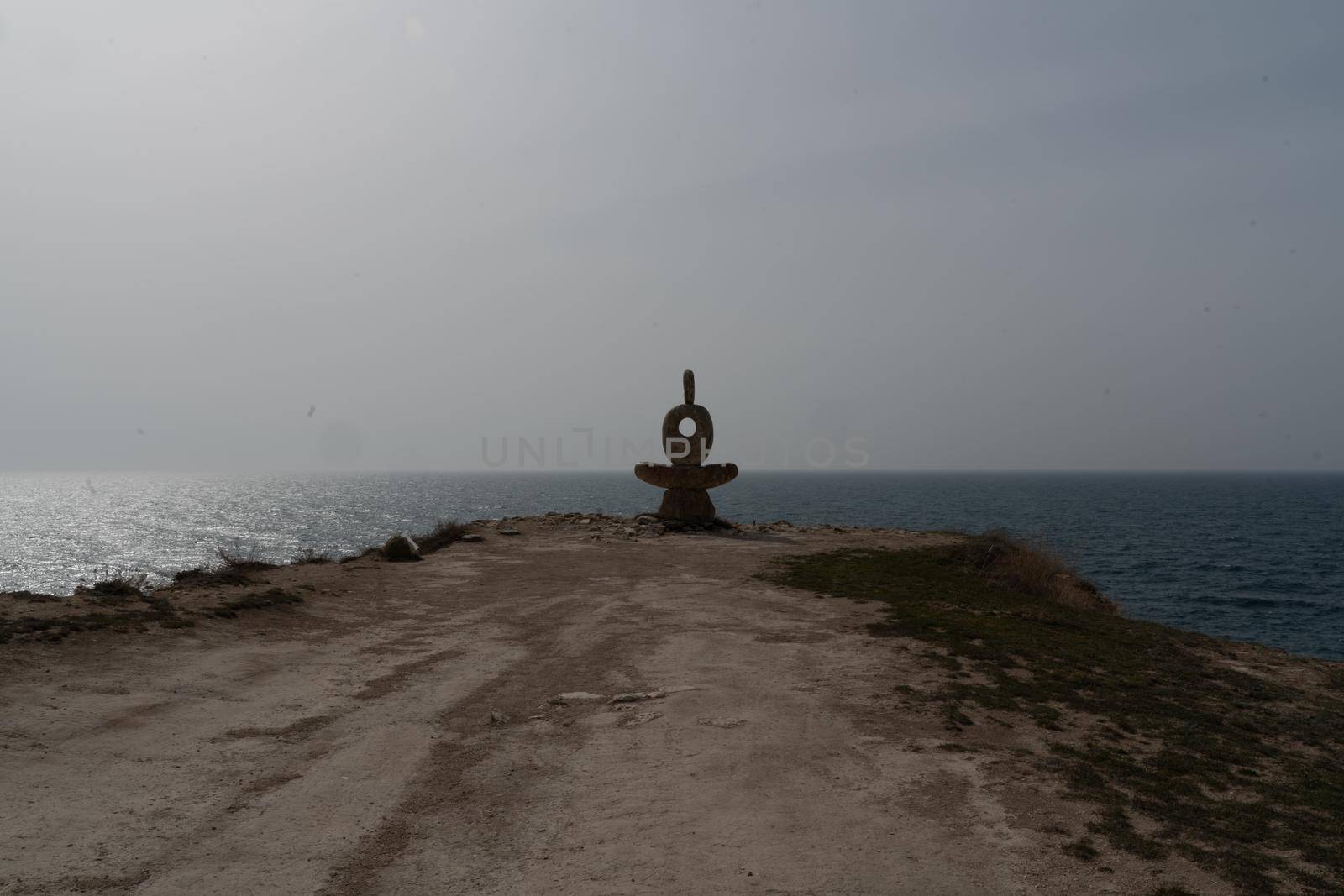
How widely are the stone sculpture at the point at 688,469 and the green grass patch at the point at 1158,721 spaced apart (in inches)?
321

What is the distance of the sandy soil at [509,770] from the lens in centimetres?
426

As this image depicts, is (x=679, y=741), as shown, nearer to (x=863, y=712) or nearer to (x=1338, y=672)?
(x=863, y=712)

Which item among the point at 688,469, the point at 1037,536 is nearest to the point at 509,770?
the point at 688,469

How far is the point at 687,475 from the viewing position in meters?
21.4

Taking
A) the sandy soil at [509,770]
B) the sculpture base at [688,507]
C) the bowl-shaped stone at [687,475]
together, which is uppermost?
the bowl-shaped stone at [687,475]

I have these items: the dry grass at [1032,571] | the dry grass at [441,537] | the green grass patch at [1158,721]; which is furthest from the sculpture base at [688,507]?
the green grass patch at [1158,721]

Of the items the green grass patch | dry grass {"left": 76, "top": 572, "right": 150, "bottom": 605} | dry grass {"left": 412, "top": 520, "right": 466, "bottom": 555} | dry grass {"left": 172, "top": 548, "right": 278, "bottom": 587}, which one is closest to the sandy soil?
the green grass patch

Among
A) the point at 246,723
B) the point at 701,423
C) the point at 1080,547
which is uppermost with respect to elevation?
the point at 701,423

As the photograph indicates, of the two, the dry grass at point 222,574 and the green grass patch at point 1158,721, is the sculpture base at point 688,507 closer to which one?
the green grass patch at point 1158,721

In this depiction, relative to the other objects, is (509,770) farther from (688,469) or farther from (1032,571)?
(688,469)

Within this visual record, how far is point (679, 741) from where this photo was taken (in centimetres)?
617

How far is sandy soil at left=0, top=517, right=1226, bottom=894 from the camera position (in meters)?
4.26

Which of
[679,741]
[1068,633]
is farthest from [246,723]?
[1068,633]

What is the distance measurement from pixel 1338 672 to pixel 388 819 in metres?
11.1
